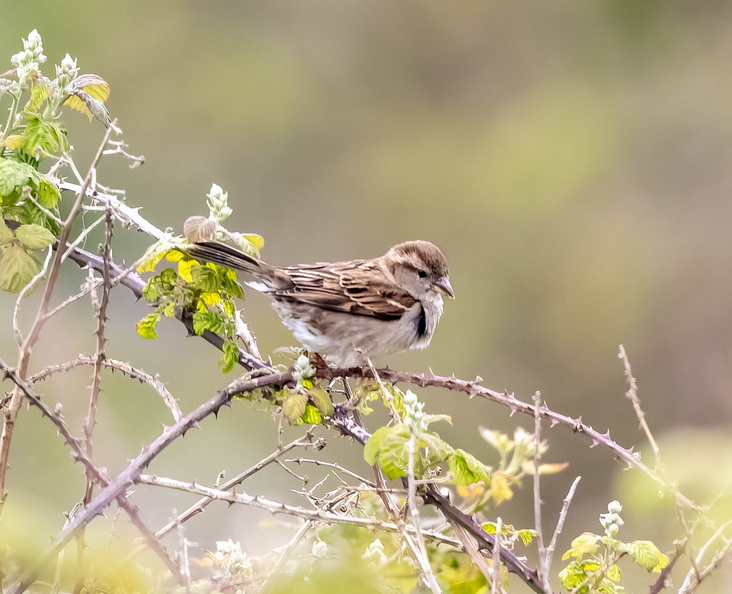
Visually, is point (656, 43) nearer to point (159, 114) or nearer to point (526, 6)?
point (526, 6)

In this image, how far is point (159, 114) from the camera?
1143cm

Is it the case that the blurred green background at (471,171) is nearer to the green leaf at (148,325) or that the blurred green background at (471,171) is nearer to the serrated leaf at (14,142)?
the green leaf at (148,325)

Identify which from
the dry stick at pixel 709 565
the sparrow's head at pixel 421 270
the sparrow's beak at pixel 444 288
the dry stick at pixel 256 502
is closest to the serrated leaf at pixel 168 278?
the dry stick at pixel 256 502

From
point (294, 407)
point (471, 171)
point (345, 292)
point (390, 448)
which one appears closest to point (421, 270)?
point (345, 292)

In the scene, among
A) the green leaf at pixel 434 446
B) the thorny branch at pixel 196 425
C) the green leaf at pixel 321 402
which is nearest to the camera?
the thorny branch at pixel 196 425

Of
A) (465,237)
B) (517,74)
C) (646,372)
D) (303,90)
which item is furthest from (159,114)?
(646,372)

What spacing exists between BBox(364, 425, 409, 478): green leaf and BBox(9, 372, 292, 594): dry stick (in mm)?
458

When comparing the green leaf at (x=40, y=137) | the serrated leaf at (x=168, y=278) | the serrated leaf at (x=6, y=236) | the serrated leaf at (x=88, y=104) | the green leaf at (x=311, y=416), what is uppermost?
the serrated leaf at (x=88, y=104)

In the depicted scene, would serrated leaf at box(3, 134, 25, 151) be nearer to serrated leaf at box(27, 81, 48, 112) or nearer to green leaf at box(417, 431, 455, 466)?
serrated leaf at box(27, 81, 48, 112)

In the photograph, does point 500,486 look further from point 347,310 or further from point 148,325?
point 347,310

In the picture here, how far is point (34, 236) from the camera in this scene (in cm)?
207

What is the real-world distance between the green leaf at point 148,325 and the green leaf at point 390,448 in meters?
0.77

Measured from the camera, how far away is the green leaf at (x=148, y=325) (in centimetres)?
240

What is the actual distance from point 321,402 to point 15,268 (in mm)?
837
